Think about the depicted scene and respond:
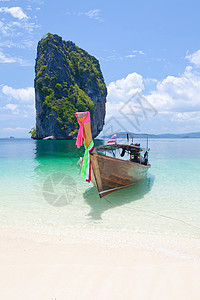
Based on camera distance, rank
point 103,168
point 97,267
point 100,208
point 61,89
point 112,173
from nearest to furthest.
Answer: point 97,267 → point 100,208 → point 103,168 → point 112,173 → point 61,89

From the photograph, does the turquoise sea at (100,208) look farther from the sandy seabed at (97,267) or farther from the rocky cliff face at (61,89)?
the rocky cliff face at (61,89)

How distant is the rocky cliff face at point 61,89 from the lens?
7919cm

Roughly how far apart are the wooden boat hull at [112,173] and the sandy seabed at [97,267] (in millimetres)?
3301

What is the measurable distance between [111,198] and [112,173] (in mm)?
1190

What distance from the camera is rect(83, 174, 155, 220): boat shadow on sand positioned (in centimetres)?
767

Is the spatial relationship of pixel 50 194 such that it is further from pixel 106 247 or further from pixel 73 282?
pixel 73 282

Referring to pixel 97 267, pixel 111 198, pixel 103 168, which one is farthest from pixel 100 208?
pixel 97 267

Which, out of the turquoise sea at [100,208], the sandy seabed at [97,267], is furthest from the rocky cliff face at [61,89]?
the sandy seabed at [97,267]

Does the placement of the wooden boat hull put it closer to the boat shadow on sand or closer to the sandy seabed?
the boat shadow on sand

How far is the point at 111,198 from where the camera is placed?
29.7ft

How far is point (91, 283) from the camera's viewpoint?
126 inches

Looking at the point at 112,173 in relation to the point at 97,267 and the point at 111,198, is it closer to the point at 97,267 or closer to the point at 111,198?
the point at 111,198

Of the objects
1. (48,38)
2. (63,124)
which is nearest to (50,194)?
(63,124)

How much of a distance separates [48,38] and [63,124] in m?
40.1
